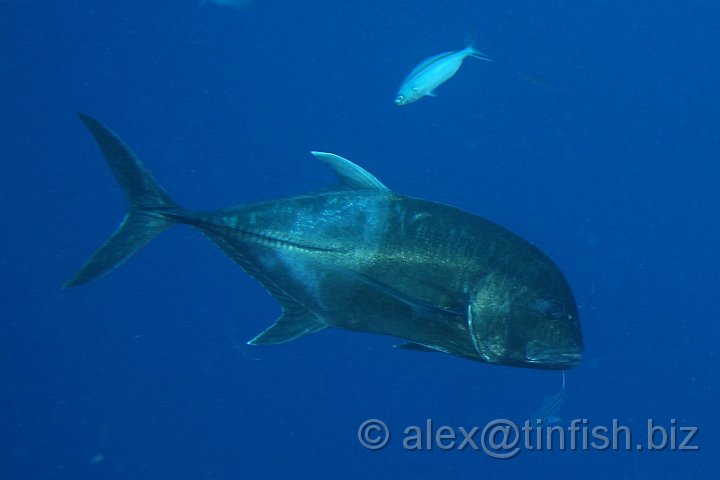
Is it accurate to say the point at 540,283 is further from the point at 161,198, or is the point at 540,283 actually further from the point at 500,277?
the point at 161,198

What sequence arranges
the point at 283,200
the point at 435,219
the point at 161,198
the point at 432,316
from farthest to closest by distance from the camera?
the point at 161,198 < the point at 283,200 < the point at 435,219 < the point at 432,316

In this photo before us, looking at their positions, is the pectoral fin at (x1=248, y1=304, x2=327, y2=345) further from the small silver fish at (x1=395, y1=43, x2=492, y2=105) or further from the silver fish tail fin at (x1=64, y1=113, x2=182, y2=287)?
the small silver fish at (x1=395, y1=43, x2=492, y2=105)

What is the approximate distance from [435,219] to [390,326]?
519 mm

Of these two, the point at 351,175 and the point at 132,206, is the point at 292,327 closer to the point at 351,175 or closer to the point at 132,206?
the point at 351,175

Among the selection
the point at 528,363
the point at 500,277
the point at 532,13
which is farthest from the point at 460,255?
the point at 532,13

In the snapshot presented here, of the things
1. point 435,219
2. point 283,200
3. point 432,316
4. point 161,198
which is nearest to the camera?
point 432,316

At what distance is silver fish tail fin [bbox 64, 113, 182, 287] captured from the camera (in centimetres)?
289

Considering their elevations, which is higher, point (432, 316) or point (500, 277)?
point (500, 277)

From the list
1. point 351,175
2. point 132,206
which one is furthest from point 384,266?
point 132,206

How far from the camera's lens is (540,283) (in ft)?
8.13

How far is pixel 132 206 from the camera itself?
299 centimetres

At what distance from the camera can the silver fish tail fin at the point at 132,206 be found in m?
2.89

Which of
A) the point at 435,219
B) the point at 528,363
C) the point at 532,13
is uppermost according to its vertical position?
the point at 532,13

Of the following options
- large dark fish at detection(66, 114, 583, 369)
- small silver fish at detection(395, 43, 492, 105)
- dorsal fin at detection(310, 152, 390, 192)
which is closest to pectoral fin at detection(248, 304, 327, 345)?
large dark fish at detection(66, 114, 583, 369)
